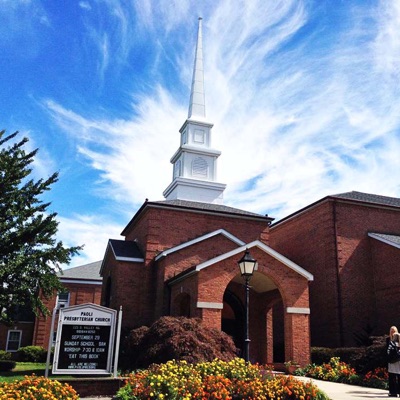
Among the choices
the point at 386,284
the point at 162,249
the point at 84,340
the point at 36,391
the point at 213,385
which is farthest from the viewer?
the point at 162,249

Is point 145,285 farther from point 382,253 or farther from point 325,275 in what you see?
point 382,253

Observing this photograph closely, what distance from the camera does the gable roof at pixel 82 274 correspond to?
1682 inches

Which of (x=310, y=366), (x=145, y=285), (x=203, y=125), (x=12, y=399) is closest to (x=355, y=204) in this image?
(x=310, y=366)

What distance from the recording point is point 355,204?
26.8 metres

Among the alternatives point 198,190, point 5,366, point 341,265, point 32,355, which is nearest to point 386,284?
point 341,265

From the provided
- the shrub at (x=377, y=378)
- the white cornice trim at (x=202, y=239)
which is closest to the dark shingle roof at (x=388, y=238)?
the white cornice trim at (x=202, y=239)

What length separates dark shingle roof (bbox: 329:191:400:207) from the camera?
27.4 meters

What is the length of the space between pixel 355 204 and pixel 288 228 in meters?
5.44

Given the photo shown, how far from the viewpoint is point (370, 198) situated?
28.7 metres

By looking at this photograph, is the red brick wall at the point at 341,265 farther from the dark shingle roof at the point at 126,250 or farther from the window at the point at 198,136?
the window at the point at 198,136

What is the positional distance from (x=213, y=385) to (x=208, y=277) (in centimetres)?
1005

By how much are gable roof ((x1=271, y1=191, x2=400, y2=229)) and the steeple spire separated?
13.7 meters

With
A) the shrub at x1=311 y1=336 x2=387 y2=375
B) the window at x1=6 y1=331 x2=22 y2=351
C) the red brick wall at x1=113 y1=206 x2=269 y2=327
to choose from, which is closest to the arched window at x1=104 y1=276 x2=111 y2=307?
the red brick wall at x1=113 y1=206 x2=269 y2=327

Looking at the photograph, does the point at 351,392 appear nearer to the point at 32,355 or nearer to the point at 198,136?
the point at 198,136
